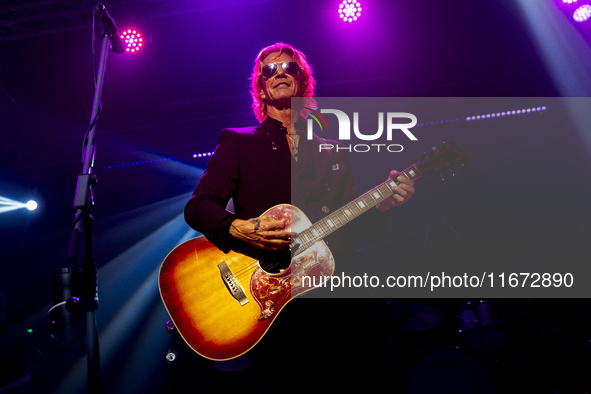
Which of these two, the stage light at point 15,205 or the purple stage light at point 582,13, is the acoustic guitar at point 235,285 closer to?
the purple stage light at point 582,13

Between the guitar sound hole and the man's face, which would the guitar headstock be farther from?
the guitar sound hole

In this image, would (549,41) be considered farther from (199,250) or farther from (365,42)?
(199,250)

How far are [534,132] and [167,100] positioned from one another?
6894 millimetres

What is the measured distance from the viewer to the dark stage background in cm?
506

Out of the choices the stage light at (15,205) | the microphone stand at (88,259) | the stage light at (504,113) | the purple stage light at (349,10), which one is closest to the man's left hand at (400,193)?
the microphone stand at (88,259)

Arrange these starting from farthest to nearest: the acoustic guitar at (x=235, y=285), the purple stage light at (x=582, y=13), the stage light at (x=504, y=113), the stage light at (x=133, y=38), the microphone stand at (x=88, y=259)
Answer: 1. the stage light at (x=504, y=113)
2. the stage light at (x=133, y=38)
3. the purple stage light at (x=582, y=13)
4. the acoustic guitar at (x=235, y=285)
5. the microphone stand at (x=88, y=259)

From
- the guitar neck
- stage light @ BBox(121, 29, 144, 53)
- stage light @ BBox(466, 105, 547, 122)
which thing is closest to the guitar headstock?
the guitar neck

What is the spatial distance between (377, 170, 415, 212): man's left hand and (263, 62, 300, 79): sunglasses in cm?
112

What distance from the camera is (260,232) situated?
6.17 feet

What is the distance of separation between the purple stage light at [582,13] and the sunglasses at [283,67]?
188 inches

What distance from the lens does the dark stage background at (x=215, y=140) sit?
16.6ft

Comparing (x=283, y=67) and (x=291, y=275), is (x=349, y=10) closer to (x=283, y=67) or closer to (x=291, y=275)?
(x=283, y=67)

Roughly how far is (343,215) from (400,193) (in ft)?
1.67

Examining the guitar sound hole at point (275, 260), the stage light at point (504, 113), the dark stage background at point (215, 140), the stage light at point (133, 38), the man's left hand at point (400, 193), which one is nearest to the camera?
the guitar sound hole at point (275, 260)
